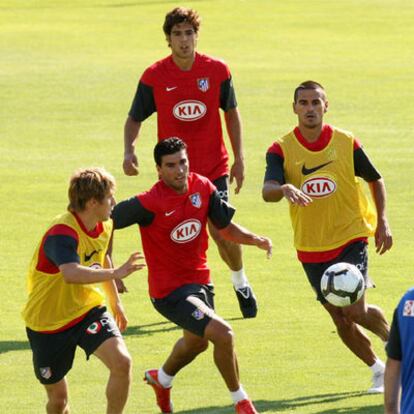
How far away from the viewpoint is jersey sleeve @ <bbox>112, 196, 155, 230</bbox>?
35.5ft

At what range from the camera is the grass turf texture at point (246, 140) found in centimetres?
1210

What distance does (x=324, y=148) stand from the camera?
1183 centimetres

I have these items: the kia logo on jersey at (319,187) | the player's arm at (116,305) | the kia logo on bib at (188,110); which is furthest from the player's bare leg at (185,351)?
the kia logo on bib at (188,110)

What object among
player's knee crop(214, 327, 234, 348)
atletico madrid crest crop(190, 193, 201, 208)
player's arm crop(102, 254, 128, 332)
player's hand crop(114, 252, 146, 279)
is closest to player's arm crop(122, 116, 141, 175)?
atletico madrid crest crop(190, 193, 201, 208)

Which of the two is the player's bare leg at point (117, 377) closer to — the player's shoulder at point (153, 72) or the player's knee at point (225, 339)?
the player's knee at point (225, 339)

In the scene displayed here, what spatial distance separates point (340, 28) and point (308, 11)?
3969 mm

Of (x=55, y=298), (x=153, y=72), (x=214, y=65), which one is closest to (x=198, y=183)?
(x=55, y=298)

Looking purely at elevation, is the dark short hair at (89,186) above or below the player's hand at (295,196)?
above

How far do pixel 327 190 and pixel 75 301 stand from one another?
8.44 ft

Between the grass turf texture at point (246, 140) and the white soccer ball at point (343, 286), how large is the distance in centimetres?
80

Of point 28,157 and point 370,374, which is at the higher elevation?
point 370,374

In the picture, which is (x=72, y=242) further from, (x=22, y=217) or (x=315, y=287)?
(x=22, y=217)

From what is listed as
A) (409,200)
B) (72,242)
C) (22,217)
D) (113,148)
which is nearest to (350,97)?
(113,148)

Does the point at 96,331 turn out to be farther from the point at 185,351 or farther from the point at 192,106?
the point at 192,106
